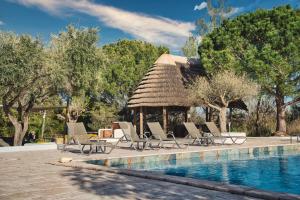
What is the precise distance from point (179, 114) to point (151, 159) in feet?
65.4

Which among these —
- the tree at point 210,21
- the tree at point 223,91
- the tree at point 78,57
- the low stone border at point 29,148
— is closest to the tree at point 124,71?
the tree at point 210,21

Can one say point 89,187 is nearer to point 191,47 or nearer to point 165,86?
point 165,86

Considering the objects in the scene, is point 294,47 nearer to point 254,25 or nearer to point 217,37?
point 254,25

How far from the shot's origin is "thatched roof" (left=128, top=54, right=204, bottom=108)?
22.8 meters

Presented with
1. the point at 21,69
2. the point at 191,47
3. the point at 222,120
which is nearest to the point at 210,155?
the point at 21,69

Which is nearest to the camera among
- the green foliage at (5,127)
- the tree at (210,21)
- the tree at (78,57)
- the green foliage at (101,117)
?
the tree at (78,57)

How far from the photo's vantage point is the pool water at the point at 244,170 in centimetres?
770

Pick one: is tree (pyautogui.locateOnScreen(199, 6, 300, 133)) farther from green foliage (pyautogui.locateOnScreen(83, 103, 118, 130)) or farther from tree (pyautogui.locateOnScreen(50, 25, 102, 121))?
tree (pyautogui.locateOnScreen(50, 25, 102, 121))

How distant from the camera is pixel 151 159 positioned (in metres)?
10.3

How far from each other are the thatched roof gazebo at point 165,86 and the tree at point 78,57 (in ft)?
20.8

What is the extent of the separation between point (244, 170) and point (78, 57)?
393 inches

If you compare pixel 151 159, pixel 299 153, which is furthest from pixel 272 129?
pixel 151 159

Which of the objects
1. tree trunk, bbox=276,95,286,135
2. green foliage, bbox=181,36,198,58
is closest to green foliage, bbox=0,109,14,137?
tree trunk, bbox=276,95,286,135

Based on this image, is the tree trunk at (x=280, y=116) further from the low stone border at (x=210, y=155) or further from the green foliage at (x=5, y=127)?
the green foliage at (x=5, y=127)
